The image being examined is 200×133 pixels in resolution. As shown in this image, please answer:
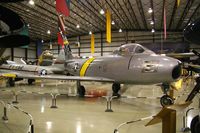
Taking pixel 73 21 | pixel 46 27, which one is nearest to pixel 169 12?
pixel 73 21

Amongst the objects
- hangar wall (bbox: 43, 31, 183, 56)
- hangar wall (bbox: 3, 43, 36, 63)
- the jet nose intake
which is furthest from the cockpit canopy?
hangar wall (bbox: 3, 43, 36, 63)

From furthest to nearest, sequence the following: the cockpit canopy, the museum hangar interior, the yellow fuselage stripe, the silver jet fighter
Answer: the yellow fuselage stripe → the cockpit canopy → the silver jet fighter → the museum hangar interior

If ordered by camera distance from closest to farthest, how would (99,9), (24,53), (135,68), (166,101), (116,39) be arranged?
(166,101) → (135,68) → (99,9) → (116,39) → (24,53)

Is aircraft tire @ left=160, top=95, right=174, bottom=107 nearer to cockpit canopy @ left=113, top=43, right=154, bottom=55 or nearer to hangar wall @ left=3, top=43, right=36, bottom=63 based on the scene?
cockpit canopy @ left=113, top=43, right=154, bottom=55

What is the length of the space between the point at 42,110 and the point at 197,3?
762 inches

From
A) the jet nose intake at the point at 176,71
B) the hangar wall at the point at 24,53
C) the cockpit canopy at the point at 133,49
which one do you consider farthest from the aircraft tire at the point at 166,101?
the hangar wall at the point at 24,53

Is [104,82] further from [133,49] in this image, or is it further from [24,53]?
[24,53]

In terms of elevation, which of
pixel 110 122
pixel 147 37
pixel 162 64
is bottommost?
pixel 110 122

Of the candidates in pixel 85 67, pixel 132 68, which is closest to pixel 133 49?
pixel 132 68

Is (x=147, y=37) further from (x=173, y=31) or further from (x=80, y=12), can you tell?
(x=80, y=12)

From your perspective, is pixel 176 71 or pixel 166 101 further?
pixel 166 101

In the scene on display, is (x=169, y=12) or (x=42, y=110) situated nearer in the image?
(x=42, y=110)

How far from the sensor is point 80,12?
23578 millimetres

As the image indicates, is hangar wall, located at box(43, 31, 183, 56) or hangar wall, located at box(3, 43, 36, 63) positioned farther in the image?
hangar wall, located at box(3, 43, 36, 63)
